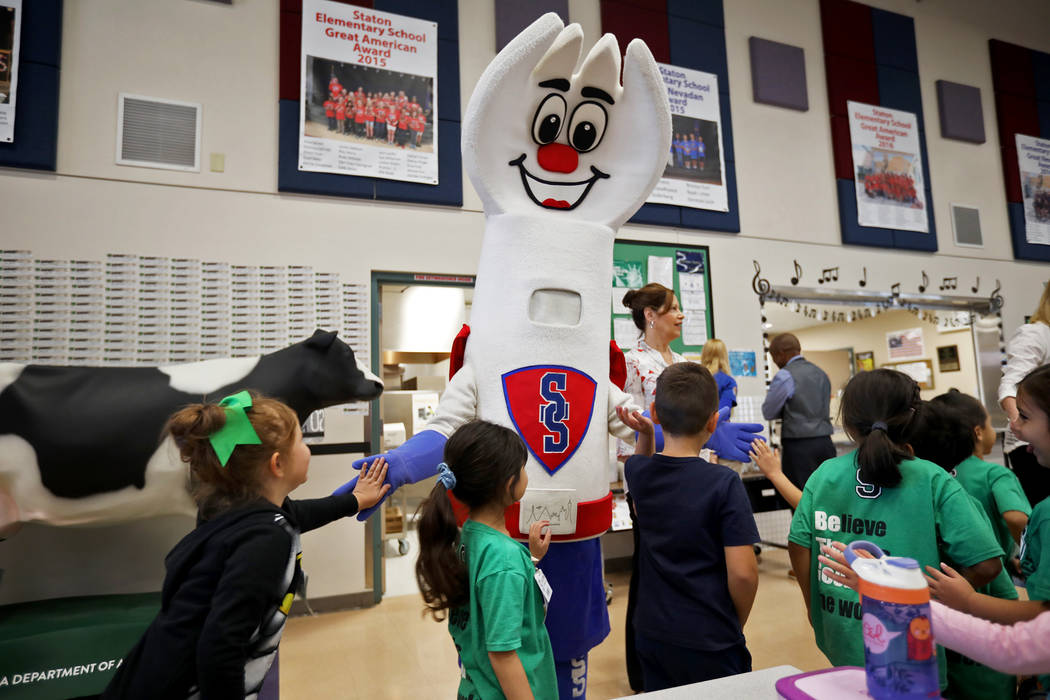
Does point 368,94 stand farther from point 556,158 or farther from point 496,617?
point 496,617

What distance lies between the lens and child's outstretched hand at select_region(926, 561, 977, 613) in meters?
1.05

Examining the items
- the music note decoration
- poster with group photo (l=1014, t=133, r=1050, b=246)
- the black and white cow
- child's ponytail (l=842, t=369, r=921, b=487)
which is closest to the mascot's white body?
child's ponytail (l=842, t=369, r=921, b=487)

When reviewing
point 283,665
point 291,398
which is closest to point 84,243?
point 291,398

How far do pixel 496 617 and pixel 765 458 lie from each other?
2.86 ft

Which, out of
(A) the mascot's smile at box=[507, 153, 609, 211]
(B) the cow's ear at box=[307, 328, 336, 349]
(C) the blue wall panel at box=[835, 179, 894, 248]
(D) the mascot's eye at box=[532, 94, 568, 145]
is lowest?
(B) the cow's ear at box=[307, 328, 336, 349]

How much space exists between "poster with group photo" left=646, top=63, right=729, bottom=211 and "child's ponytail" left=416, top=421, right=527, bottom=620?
3.42 metres

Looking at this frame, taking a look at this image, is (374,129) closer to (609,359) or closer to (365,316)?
(365,316)

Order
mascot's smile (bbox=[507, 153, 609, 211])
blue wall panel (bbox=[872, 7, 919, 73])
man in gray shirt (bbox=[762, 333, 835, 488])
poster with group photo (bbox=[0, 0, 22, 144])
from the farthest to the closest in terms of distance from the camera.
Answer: blue wall panel (bbox=[872, 7, 919, 73]) < man in gray shirt (bbox=[762, 333, 835, 488]) < poster with group photo (bbox=[0, 0, 22, 144]) < mascot's smile (bbox=[507, 153, 609, 211])

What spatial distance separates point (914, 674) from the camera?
2.42 ft

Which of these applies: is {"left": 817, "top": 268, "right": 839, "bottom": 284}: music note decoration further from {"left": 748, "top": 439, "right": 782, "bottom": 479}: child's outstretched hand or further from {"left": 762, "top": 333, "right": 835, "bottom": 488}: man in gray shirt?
{"left": 748, "top": 439, "right": 782, "bottom": 479}: child's outstretched hand

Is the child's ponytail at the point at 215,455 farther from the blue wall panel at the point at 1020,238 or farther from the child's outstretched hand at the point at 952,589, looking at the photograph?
the blue wall panel at the point at 1020,238

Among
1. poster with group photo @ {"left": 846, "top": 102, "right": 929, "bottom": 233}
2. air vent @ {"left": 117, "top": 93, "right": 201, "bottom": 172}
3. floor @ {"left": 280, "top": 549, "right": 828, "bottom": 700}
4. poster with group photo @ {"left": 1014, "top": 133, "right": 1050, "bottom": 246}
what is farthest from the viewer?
poster with group photo @ {"left": 1014, "top": 133, "right": 1050, "bottom": 246}

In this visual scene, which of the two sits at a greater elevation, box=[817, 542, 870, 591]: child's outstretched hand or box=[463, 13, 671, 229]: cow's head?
box=[463, 13, 671, 229]: cow's head

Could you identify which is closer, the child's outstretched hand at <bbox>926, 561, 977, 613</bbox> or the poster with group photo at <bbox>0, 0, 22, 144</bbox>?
the child's outstretched hand at <bbox>926, 561, 977, 613</bbox>
